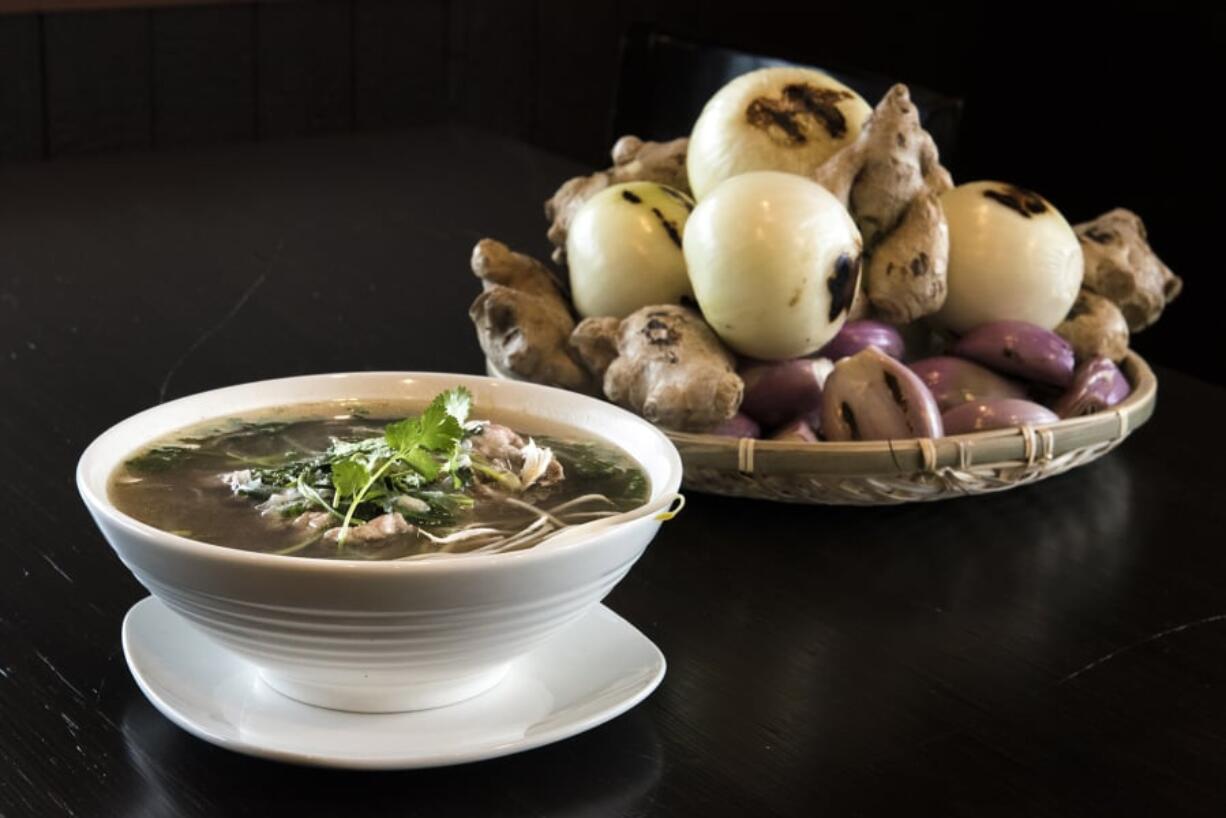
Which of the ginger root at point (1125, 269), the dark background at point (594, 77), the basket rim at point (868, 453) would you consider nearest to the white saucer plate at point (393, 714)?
the basket rim at point (868, 453)

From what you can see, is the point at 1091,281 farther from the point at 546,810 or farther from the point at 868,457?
the point at 546,810

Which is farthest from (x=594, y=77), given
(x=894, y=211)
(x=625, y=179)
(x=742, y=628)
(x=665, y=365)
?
(x=742, y=628)

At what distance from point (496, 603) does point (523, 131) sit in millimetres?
2527

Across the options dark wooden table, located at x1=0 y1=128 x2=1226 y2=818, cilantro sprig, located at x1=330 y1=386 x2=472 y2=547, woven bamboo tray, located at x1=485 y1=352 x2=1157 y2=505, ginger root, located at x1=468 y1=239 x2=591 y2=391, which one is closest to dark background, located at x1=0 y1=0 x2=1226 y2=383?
dark wooden table, located at x1=0 y1=128 x2=1226 y2=818

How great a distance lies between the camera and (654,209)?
39.6 inches

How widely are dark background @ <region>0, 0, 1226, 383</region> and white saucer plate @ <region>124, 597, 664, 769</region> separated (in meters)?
1.61

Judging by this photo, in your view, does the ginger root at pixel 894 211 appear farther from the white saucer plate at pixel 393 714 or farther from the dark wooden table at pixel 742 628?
the white saucer plate at pixel 393 714

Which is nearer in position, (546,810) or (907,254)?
(546,810)

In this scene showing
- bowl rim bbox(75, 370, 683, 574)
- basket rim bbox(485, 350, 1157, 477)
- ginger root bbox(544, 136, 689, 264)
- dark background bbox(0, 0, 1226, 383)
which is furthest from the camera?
dark background bbox(0, 0, 1226, 383)

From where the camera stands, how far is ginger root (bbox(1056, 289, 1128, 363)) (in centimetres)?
105

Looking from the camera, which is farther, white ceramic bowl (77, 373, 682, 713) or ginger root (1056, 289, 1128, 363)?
ginger root (1056, 289, 1128, 363)

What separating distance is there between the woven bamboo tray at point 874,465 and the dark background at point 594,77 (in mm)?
1462

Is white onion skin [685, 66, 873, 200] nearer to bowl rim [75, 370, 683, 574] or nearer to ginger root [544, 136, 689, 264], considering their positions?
ginger root [544, 136, 689, 264]

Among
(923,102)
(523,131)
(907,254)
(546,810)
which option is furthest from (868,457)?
(523,131)
